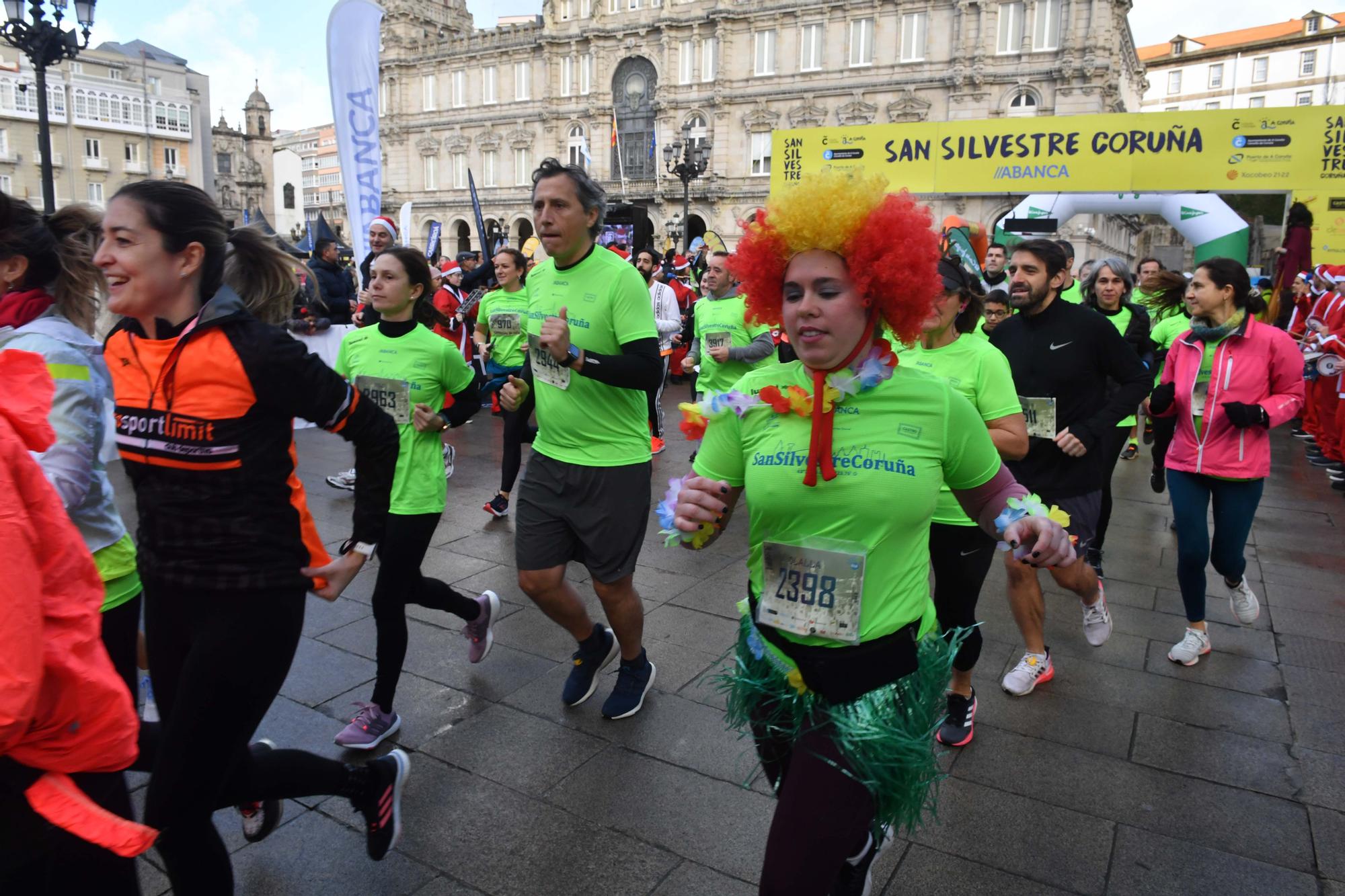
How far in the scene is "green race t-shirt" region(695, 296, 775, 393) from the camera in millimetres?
7574

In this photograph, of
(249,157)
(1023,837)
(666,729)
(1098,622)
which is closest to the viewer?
(1023,837)

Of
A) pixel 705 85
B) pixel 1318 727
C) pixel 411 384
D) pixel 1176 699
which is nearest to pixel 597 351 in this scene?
pixel 411 384

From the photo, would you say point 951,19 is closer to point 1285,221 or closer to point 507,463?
point 1285,221

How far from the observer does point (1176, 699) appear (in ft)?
13.3

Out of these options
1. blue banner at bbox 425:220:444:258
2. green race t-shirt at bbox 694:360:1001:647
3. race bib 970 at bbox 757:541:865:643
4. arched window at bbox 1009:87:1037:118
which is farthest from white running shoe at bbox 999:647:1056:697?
arched window at bbox 1009:87:1037:118

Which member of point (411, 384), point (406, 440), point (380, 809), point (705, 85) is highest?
point (705, 85)

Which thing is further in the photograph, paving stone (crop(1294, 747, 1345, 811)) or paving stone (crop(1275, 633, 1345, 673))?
paving stone (crop(1275, 633, 1345, 673))

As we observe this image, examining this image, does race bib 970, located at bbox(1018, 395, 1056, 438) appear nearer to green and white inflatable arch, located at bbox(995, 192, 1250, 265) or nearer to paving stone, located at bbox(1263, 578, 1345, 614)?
paving stone, located at bbox(1263, 578, 1345, 614)

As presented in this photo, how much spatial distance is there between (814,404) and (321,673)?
3007mm

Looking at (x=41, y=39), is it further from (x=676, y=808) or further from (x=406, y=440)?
(x=676, y=808)

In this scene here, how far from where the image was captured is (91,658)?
160cm

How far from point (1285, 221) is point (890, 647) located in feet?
52.2

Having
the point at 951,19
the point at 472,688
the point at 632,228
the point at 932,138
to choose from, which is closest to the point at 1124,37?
the point at 951,19

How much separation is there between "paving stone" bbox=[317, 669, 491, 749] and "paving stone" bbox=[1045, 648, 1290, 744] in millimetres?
2667
